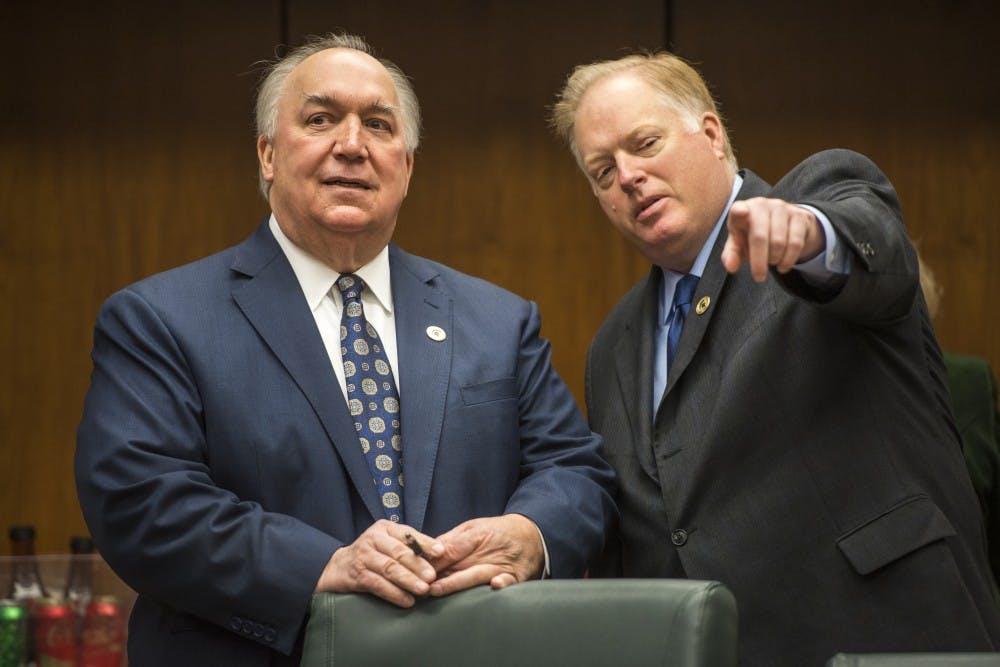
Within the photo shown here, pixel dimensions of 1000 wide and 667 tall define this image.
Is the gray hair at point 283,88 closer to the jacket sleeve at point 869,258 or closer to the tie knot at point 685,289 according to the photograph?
the tie knot at point 685,289

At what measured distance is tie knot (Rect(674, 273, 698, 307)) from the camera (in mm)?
2383

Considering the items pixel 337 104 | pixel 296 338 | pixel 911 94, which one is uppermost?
pixel 337 104

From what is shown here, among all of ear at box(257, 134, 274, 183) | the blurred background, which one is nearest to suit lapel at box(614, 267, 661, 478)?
ear at box(257, 134, 274, 183)

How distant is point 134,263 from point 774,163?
82.4 inches

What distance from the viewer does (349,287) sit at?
2.29 m

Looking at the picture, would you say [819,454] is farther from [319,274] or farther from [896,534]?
[319,274]

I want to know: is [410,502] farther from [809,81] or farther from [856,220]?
[809,81]

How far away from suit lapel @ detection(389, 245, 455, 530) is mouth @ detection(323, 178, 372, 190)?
0.54 feet

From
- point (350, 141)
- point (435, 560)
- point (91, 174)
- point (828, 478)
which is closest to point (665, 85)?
point (350, 141)

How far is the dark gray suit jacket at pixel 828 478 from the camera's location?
6.59 ft

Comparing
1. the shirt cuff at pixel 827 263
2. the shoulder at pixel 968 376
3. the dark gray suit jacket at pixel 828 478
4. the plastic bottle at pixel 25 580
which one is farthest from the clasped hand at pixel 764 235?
the plastic bottle at pixel 25 580

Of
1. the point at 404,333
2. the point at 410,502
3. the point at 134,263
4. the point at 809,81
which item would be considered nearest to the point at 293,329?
the point at 404,333

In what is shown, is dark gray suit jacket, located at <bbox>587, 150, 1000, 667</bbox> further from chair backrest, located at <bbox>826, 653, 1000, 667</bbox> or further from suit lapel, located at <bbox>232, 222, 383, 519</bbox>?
chair backrest, located at <bbox>826, 653, 1000, 667</bbox>

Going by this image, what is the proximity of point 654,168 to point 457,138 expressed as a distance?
1.95 metres
